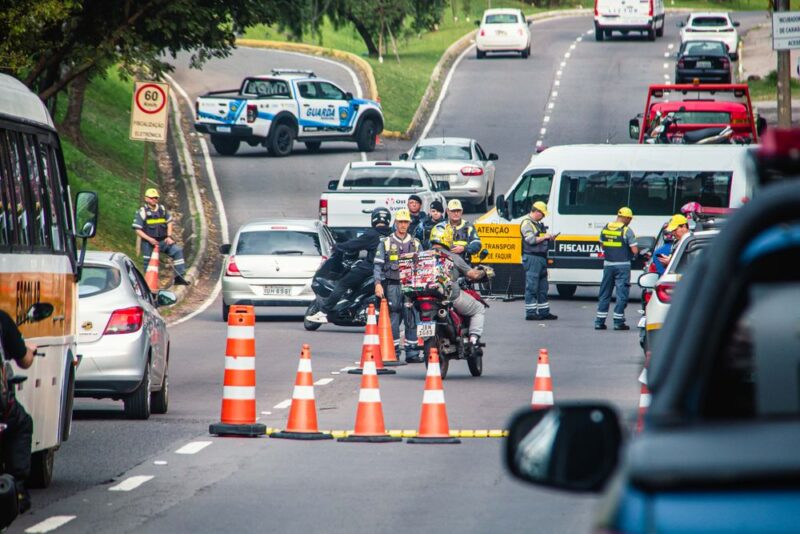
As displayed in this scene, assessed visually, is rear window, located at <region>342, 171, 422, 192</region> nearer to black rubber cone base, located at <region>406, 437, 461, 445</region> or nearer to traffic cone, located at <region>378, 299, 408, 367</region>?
traffic cone, located at <region>378, 299, 408, 367</region>

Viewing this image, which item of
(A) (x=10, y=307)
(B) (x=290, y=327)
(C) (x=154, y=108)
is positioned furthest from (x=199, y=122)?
(A) (x=10, y=307)

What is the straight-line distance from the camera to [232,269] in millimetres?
26078

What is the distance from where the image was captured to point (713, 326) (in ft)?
10.5

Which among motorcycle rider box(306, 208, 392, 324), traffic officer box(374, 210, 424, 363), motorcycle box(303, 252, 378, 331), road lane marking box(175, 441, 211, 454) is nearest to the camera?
road lane marking box(175, 441, 211, 454)

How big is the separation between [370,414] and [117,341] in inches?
112

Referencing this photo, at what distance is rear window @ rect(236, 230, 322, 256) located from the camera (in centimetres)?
2627

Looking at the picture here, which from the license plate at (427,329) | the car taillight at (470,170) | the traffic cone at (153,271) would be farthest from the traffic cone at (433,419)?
the car taillight at (470,170)

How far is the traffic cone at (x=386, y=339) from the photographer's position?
Answer: 20109 millimetres

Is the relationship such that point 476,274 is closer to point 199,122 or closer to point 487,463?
point 487,463

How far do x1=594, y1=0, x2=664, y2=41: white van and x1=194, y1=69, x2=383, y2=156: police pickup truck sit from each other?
2624 cm

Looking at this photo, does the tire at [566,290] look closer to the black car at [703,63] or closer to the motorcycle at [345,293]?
the motorcycle at [345,293]

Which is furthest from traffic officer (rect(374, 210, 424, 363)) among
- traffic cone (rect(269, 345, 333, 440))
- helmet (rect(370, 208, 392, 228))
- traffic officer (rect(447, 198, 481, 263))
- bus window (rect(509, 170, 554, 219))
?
bus window (rect(509, 170, 554, 219))

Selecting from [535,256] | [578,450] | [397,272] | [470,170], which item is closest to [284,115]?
[470,170]

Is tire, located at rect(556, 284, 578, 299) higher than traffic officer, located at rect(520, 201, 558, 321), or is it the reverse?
traffic officer, located at rect(520, 201, 558, 321)
